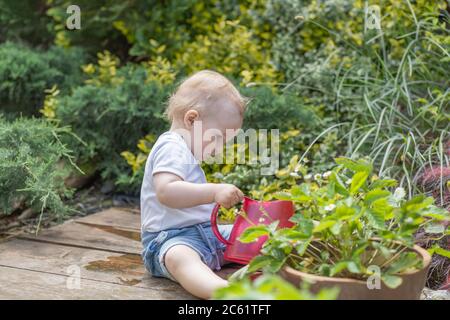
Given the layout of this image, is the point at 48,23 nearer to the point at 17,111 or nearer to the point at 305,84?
the point at 17,111

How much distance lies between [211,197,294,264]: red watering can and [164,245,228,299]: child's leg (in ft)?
0.37

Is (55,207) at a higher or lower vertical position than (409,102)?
lower

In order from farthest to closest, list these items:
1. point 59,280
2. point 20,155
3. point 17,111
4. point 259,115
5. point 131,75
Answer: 1. point 17,111
2. point 131,75
3. point 259,115
4. point 20,155
5. point 59,280

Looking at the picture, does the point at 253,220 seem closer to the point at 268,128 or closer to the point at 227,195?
the point at 227,195

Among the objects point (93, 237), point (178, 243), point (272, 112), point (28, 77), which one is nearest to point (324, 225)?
point (178, 243)

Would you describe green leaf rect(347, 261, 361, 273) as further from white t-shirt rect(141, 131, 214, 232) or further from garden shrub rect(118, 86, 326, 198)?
garden shrub rect(118, 86, 326, 198)

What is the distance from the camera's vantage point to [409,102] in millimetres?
3176

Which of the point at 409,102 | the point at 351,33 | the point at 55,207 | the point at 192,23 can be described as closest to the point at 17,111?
the point at 192,23

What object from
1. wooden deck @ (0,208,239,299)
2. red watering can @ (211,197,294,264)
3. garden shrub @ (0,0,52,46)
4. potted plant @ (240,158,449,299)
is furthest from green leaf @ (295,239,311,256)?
garden shrub @ (0,0,52,46)

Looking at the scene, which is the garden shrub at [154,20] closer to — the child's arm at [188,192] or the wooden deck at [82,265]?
the wooden deck at [82,265]

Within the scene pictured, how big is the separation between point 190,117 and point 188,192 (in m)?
0.32

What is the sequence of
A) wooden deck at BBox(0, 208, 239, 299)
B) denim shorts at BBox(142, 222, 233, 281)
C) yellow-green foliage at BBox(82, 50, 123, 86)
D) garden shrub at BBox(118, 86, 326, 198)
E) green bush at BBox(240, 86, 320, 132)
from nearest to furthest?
wooden deck at BBox(0, 208, 239, 299) < denim shorts at BBox(142, 222, 233, 281) < garden shrub at BBox(118, 86, 326, 198) < green bush at BBox(240, 86, 320, 132) < yellow-green foliage at BBox(82, 50, 123, 86)

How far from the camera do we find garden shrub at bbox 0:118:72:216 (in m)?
2.79
